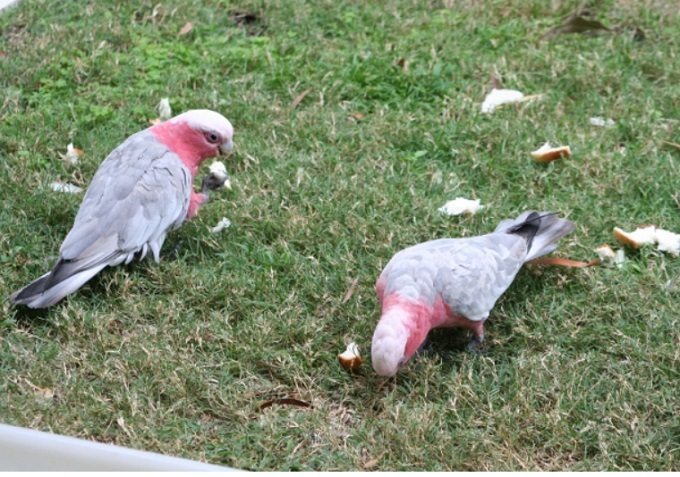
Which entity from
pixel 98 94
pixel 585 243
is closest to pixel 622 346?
pixel 585 243

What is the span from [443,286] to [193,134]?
1521 mm

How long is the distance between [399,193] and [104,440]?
2.01 meters

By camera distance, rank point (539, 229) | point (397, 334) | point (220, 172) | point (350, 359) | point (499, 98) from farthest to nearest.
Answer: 1. point (499, 98)
2. point (220, 172)
3. point (539, 229)
4. point (350, 359)
5. point (397, 334)

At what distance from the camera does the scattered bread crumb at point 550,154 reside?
4871 mm

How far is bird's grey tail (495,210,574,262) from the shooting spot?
4.00 m

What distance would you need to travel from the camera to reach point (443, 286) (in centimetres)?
365

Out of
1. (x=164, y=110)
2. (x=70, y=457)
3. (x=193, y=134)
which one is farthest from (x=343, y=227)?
(x=70, y=457)

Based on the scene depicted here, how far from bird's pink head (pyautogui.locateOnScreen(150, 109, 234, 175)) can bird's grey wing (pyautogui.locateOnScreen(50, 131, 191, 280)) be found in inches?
2.4

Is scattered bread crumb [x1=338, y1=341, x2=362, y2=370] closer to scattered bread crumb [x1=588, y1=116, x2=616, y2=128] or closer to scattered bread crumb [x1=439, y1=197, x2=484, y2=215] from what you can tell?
scattered bread crumb [x1=439, y1=197, x2=484, y2=215]

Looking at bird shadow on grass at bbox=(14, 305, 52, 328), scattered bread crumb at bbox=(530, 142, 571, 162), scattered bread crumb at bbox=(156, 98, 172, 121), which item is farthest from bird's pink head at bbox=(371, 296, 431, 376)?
scattered bread crumb at bbox=(156, 98, 172, 121)

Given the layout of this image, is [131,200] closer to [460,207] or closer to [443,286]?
[443,286]

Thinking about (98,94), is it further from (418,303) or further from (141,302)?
(418,303)

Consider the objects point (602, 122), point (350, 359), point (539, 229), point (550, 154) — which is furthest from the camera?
point (602, 122)

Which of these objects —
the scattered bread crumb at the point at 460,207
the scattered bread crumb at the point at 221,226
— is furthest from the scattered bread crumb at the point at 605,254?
the scattered bread crumb at the point at 221,226
